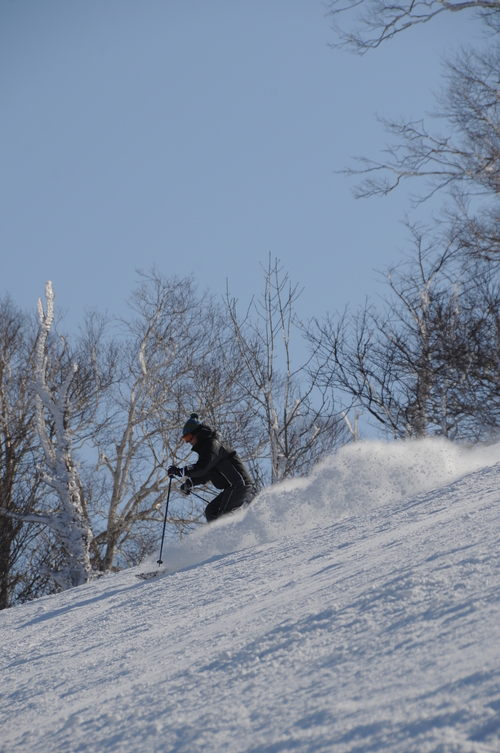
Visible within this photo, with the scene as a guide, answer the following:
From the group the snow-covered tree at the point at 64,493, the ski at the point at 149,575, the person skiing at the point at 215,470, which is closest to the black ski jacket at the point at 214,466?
the person skiing at the point at 215,470

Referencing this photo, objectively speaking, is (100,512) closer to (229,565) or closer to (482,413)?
(482,413)

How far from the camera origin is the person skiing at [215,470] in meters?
8.50

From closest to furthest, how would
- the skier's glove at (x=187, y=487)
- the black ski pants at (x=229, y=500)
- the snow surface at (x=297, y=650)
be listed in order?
the snow surface at (x=297, y=650), the skier's glove at (x=187, y=487), the black ski pants at (x=229, y=500)

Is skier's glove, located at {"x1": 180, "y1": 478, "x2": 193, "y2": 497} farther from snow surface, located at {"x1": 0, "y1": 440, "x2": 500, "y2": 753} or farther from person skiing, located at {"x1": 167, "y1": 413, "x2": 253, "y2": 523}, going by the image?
snow surface, located at {"x1": 0, "y1": 440, "x2": 500, "y2": 753}

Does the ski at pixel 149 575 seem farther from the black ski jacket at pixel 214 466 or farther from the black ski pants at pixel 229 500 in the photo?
the black ski pants at pixel 229 500

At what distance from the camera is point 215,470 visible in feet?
28.7

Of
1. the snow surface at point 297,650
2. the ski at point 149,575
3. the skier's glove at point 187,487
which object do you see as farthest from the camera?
the skier's glove at point 187,487

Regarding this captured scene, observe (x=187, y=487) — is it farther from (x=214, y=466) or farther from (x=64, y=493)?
(x=64, y=493)

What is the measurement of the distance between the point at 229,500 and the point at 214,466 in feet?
1.66

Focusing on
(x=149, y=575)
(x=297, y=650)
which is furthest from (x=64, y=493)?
(x=297, y=650)

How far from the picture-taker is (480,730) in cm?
197

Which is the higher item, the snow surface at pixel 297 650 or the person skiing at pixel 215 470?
the person skiing at pixel 215 470

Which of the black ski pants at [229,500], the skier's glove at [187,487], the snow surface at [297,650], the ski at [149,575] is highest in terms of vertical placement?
the skier's glove at [187,487]

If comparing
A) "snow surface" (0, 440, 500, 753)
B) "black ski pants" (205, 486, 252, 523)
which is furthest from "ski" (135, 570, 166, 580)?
"black ski pants" (205, 486, 252, 523)
